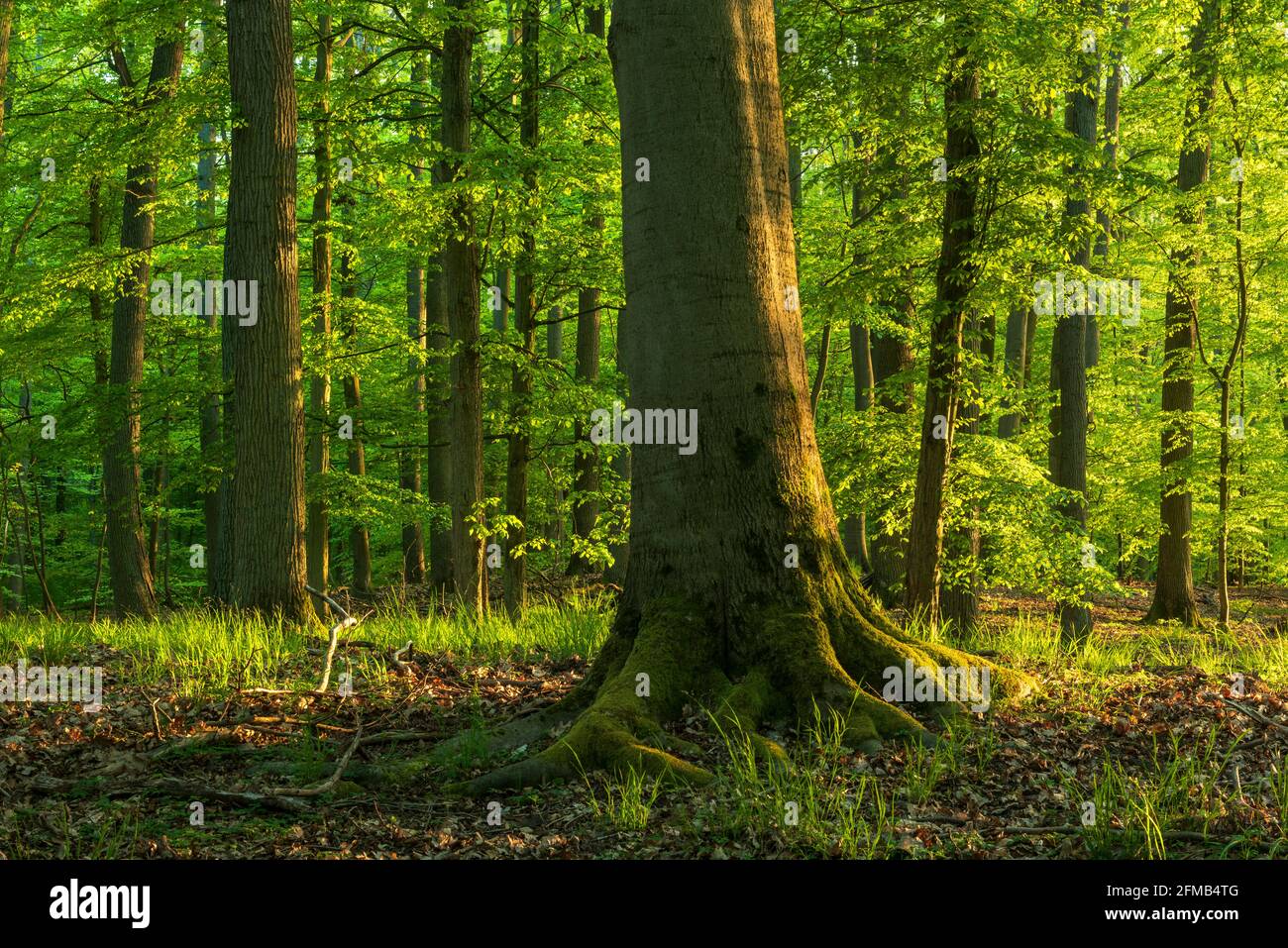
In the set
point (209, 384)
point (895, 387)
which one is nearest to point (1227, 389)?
point (895, 387)

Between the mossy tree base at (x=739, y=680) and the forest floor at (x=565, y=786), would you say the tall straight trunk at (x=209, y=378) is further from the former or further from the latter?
the mossy tree base at (x=739, y=680)

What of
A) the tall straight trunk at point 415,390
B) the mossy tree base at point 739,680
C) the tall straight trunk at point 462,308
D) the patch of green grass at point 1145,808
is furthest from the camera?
the tall straight trunk at point 415,390

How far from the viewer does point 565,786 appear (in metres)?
4.75

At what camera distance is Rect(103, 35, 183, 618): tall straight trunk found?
538 inches

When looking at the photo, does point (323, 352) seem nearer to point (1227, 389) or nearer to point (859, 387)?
point (859, 387)

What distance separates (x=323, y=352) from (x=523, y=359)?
11.5 ft

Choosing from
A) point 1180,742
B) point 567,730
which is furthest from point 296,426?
point 1180,742

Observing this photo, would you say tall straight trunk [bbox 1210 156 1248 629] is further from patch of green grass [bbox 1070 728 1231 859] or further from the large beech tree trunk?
patch of green grass [bbox 1070 728 1231 859]

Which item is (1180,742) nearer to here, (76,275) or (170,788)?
(170,788)

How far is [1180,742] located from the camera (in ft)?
17.1

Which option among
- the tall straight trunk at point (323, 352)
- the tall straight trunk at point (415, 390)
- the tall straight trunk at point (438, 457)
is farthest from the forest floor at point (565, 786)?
the tall straight trunk at point (415, 390)

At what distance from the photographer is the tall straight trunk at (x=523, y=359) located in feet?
38.6

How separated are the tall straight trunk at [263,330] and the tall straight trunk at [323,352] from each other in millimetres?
3648

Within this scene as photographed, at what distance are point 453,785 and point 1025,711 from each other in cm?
320
